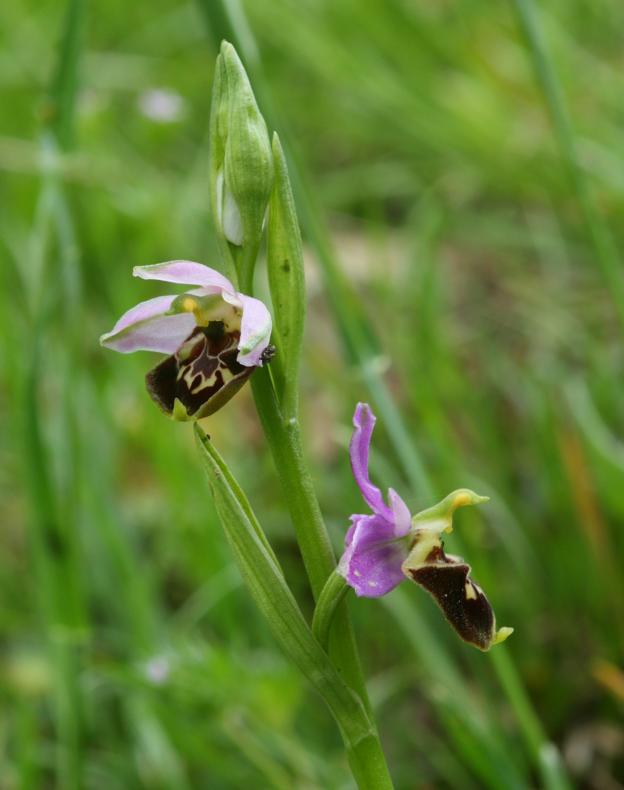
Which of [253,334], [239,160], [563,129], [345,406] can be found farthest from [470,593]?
[345,406]

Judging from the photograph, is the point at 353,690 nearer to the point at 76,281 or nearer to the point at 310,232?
the point at 310,232

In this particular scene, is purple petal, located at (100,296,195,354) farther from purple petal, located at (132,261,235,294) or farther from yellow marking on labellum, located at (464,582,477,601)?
yellow marking on labellum, located at (464,582,477,601)

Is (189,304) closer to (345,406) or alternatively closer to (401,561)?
(401,561)

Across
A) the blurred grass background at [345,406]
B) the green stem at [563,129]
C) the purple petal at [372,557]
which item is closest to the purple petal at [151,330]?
the purple petal at [372,557]

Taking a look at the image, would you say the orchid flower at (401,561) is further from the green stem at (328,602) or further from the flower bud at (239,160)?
the flower bud at (239,160)

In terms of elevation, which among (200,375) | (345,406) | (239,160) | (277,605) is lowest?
(345,406)

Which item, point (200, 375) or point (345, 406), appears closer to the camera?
point (200, 375)

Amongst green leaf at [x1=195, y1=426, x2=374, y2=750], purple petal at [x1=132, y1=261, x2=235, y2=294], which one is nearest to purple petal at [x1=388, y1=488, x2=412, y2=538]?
green leaf at [x1=195, y1=426, x2=374, y2=750]
